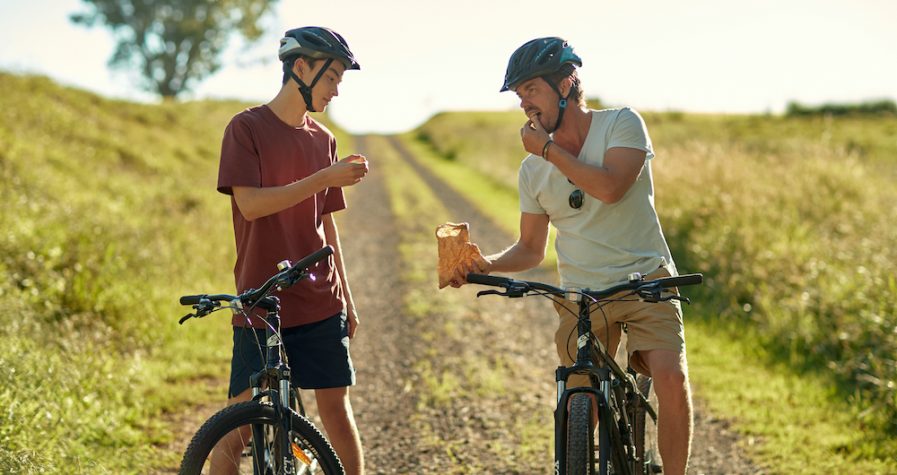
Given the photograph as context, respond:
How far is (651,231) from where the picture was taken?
12.9ft

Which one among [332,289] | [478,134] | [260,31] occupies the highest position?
[260,31]

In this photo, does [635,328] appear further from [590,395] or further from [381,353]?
[381,353]

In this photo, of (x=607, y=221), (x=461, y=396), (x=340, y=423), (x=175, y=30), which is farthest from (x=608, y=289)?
(x=175, y=30)

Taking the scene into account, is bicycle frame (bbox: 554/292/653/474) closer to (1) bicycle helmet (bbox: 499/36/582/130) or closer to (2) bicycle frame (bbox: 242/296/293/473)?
(1) bicycle helmet (bbox: 499/36/582/130)

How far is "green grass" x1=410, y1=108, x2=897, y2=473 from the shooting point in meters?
6.42

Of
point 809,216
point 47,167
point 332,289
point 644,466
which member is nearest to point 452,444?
point 644,466

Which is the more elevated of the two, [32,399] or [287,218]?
[287,218]

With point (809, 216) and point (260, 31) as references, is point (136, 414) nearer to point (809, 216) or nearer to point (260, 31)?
point (809, 216)

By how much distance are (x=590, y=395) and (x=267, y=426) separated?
1.20 meters

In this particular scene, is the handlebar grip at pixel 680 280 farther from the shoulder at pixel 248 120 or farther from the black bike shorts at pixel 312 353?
the shoulder at pixel 248 120

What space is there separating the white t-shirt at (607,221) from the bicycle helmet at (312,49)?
866 mm

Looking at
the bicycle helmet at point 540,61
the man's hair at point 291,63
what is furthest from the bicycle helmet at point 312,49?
the bicycle helmet at point 540,61

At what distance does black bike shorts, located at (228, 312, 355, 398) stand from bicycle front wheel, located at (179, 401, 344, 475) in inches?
16.1

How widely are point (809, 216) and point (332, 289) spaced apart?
345 inches
